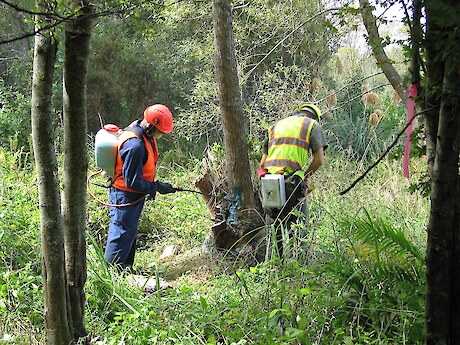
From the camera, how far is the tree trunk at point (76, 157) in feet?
9.19

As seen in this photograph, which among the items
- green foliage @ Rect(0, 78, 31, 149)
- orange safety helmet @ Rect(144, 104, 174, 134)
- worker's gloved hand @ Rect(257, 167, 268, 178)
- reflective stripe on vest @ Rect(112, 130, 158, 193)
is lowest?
Answer: worker's gloved hand @ Rect(257, 167, 268, 178)

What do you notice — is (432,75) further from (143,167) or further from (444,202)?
(143,167)

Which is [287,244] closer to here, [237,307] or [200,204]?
[237,307]

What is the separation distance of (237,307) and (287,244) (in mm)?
538

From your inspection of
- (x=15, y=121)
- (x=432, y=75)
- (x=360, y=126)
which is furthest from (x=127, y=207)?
(x=15, y=121)

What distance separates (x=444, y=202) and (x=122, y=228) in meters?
3.77

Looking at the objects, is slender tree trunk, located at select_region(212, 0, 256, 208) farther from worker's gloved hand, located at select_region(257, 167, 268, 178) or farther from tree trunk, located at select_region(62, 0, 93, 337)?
tree trunk, located at select_region(62, 0, 93, 337)

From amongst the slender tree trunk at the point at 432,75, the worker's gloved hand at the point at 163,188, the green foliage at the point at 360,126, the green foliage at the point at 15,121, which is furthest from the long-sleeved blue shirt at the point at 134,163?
the green foliage at the point at 15,121

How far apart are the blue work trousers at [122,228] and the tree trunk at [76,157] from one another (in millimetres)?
1952

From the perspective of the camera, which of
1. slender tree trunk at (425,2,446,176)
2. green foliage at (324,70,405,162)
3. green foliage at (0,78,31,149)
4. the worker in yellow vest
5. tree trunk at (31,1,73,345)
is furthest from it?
green foliage at (0,78,31,149)

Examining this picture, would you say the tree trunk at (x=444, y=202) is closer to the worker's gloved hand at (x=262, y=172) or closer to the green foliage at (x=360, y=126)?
the worker's gloved hand at (x=262, y=172)

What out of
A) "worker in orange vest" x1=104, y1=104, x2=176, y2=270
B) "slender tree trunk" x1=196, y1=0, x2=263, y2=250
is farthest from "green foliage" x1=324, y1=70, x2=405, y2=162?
"worker in orange vest" x1=104, y1=104, x2=176, y2=270

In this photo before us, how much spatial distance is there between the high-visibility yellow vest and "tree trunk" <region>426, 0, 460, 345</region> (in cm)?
308

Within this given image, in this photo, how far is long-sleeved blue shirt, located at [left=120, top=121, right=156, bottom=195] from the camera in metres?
5.05
